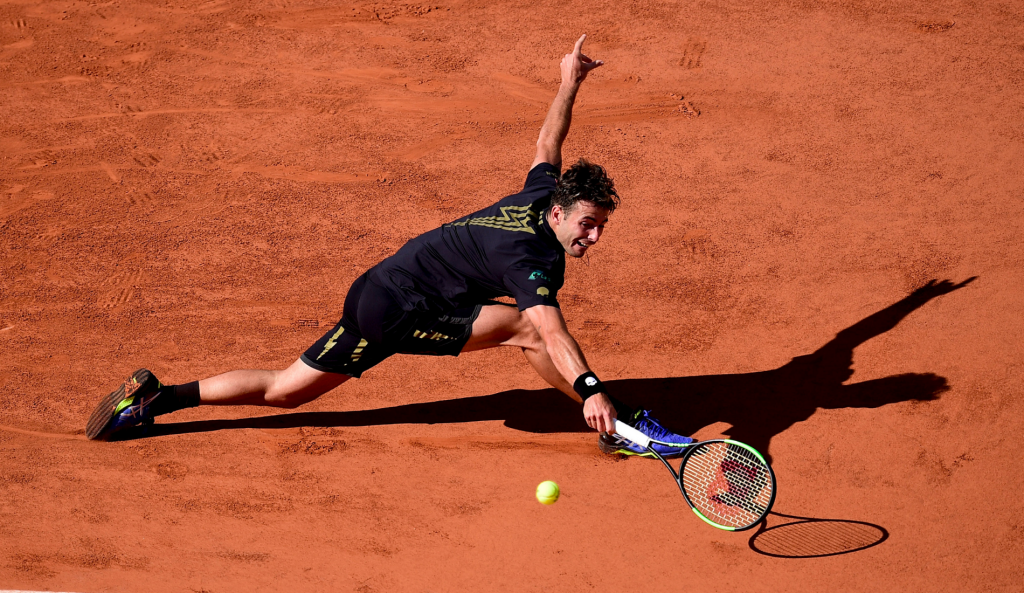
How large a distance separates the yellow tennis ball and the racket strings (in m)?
0.69

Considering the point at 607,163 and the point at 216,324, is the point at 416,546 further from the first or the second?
the point at 607,163

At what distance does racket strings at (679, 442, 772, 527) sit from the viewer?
13.9ft

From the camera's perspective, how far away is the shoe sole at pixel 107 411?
489 centimetres

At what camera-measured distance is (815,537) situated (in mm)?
4312

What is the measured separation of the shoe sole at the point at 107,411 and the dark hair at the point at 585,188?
104 inches

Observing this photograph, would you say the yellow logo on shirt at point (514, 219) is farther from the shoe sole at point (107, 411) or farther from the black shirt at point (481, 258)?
the shoe sole at point (107, 411)

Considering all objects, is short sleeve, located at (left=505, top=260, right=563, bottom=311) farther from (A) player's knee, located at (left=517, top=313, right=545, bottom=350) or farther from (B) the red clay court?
(B) the red clay court

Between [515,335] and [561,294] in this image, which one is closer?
[515,335]

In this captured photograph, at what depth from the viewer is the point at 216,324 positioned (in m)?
5.80

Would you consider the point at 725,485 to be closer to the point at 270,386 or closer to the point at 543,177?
the point at 543,177

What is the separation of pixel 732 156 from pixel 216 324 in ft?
13.7

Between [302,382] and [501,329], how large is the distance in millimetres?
1196

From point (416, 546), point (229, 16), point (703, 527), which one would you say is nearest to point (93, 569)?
point (416, 546)

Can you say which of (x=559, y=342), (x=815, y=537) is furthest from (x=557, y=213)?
(x=815, y=537)
